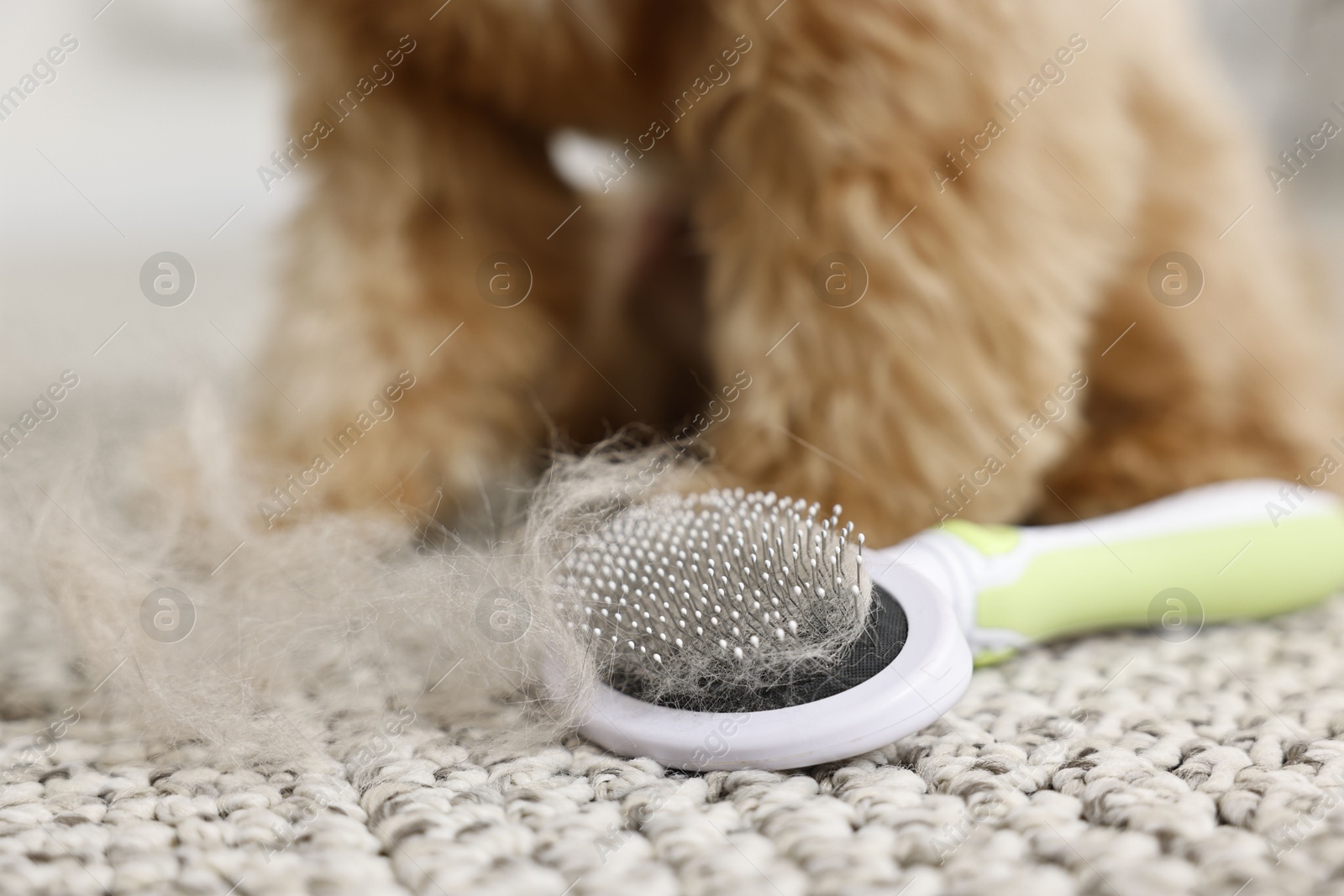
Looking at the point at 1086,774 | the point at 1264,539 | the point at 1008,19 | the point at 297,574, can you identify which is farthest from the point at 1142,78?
the point at 297,574

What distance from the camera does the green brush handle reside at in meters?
0.57

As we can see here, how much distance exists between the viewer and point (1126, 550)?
1.96 ft

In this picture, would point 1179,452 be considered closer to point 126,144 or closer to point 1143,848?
point 1143,848

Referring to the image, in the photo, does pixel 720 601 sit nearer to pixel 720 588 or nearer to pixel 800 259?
pixel 720 588

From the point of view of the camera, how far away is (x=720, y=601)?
473 mm

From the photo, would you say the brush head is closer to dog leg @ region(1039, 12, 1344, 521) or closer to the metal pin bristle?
the metal pin bristle

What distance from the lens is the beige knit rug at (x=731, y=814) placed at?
0.37m

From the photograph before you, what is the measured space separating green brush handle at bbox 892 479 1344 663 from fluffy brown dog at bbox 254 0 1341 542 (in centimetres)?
8

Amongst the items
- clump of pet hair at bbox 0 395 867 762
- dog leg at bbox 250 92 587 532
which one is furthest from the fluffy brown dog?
clump of pet hair at bbox 0 395 867 762

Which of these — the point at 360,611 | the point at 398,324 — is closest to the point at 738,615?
the point at 360,611

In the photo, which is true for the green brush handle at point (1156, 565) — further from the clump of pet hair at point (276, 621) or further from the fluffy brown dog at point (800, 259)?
the clump of pet hair at point (276, 621)

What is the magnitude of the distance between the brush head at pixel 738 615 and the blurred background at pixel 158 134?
123 cm

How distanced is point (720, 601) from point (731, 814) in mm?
95

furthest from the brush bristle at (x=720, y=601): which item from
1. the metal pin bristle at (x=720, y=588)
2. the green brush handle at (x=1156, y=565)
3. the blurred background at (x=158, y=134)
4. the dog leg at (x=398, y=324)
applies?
the blurred background at (x=158, y=134)
